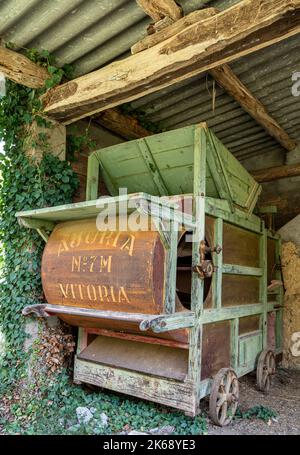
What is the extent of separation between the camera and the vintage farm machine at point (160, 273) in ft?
8.06

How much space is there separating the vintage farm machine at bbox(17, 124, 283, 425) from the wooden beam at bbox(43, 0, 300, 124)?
1.58ft

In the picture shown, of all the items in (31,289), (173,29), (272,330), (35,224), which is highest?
(173,29)

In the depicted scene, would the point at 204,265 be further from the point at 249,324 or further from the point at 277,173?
the point at 277,173

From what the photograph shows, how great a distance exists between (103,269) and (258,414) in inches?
76.7

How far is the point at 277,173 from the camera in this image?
5480mm

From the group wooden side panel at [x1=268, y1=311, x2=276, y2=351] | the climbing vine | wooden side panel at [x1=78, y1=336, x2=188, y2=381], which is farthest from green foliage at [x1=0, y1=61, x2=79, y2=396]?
wooden side panel at [x1=268, y1=311, x2=276, y2=351]

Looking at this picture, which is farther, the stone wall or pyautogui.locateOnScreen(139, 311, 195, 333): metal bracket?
the stone wall

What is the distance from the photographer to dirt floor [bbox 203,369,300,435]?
2.87m

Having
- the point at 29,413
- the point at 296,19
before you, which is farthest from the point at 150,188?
the point at 29,413

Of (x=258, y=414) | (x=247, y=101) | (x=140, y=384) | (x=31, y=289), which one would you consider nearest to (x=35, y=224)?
(x=31, y=289)

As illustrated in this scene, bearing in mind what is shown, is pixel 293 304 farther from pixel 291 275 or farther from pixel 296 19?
pixel 296 19

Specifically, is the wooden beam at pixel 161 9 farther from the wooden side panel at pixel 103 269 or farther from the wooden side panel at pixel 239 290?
the wooden side panel at pixel 239 290

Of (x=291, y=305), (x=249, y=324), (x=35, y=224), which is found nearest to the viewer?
(x=35, y=224)

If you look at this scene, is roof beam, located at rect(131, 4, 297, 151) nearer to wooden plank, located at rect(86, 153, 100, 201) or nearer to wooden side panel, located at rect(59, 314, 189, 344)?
wooden plank, located at rect(86, 153, 100, 201)
